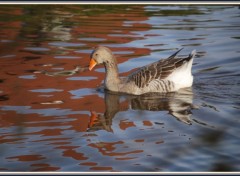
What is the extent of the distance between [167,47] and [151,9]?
7.61 meters

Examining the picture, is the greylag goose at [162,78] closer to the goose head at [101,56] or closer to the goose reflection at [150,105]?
the goose reflection at [150,105]

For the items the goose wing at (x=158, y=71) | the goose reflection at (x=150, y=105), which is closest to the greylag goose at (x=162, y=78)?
the goose wing at (x=158, y=71)

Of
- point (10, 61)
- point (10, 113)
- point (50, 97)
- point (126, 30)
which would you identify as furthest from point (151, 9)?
point (10, 113)

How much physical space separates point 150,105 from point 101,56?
1803 mm

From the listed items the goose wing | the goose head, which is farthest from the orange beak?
the goose wing

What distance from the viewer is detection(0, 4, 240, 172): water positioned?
531 centimetres

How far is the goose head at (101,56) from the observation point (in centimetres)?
1049

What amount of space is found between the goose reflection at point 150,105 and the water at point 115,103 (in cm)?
2

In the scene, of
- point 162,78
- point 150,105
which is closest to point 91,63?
point 162,78

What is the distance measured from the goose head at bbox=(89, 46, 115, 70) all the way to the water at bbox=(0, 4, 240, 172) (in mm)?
514

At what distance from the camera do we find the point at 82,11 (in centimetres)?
2044

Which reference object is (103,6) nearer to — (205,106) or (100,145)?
(205,106)

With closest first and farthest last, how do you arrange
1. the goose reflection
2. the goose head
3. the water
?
the water
the goose reflection
the goose head

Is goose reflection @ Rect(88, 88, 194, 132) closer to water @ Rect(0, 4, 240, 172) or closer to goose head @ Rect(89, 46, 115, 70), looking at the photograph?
water @ Rect(0, 4, 240, 172)
